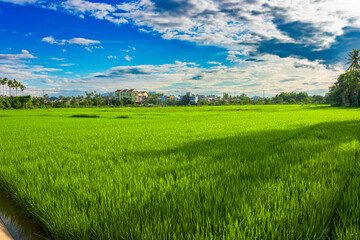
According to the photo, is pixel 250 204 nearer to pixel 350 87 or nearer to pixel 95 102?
pixel 350 87

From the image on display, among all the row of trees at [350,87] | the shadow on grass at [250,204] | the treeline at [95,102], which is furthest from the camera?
the treeline at [95,102]

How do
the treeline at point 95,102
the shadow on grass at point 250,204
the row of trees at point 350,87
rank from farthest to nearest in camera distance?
the treeline at point 95,102
the row of trees at point 350,87
the shadow on grass at point 250,204

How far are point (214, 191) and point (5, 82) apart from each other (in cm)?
11417

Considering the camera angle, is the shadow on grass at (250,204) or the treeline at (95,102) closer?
the shadow on grass at (250,204)

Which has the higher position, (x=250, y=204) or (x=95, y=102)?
(x=95, y=102)

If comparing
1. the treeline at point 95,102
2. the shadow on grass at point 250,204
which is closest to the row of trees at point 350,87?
the treeline at point 95,102

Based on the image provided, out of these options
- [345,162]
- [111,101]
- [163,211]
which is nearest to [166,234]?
[163,211]

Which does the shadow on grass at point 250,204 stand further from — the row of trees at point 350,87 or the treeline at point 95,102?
the treeline at point 95,102

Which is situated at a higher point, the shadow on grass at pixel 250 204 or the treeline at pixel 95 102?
the treeline at pixel 95 102

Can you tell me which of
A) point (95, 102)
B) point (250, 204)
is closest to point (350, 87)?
point (250, 204)

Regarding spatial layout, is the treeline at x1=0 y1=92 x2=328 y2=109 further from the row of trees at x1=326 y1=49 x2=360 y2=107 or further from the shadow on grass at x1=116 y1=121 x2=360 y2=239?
the shadow on grass at x1=116 y1=121 x2=360 y2=239

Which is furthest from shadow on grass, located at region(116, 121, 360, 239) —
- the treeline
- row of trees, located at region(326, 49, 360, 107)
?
the treeline

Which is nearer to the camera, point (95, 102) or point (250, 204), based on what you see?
point (250, 204)

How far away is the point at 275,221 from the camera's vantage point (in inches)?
63.1
